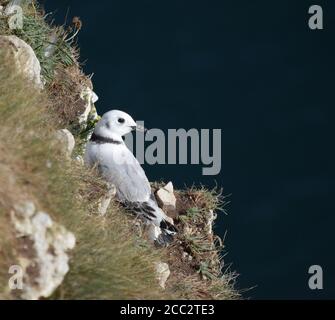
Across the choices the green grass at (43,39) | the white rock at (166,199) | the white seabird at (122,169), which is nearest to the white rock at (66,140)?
the white seabird at (122,169)

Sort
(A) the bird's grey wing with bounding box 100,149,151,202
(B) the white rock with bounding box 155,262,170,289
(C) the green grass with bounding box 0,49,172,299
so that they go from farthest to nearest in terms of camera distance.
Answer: (A) the bird's grey wing with bounding box 100,149,151,202, (B) the white rock with bounding box 155,262,170,289, (C) the green grass with bounding box 0,49,172,299

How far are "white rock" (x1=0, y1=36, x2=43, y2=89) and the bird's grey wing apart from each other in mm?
1349

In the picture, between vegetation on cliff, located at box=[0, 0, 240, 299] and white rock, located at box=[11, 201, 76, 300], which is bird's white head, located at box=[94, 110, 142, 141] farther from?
white rock, located at box=[11, 201, 76, 300]

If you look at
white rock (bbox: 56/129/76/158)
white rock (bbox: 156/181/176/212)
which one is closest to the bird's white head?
white rock (bbox: 156/181/176/212)

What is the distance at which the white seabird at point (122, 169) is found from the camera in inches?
601

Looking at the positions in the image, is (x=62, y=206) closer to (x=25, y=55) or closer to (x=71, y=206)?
(x=71, y=206)

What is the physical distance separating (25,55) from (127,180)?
6.49 feet

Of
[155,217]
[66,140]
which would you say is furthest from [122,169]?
[66,140]

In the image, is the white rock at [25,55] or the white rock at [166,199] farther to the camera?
the white rock at [166,199]

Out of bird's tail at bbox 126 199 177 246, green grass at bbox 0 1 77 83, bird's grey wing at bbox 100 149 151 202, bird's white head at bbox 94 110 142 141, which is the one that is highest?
green grass at bbox 0 1 77 83

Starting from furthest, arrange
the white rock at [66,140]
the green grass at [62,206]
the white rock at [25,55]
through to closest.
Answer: the white rock at [25,55] → the white rock at [66,140] → the green grass at [62,206]

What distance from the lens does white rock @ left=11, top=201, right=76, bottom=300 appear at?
1124 centimetres

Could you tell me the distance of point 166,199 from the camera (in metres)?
17.1

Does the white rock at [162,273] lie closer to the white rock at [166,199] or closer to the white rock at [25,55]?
the white rock at [25,55]
